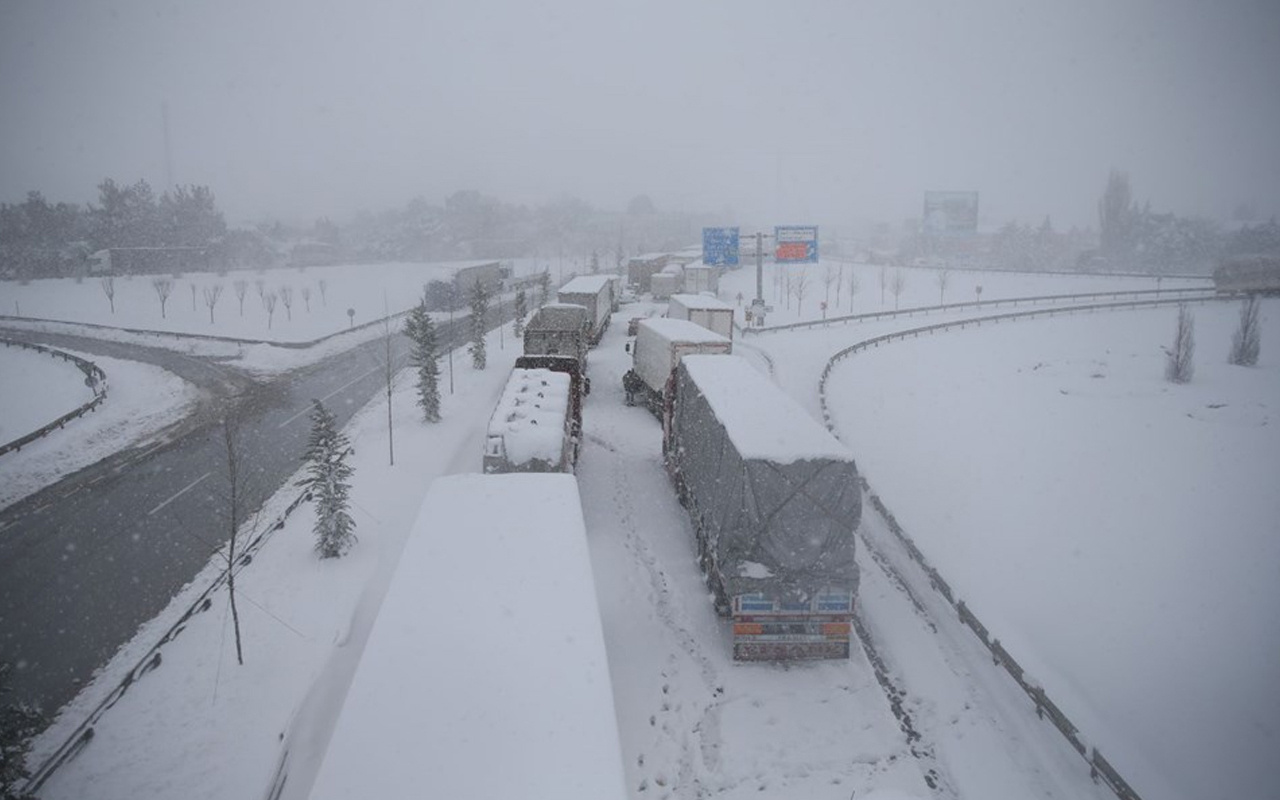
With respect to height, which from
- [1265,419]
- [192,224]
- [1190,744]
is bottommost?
[1190,744]

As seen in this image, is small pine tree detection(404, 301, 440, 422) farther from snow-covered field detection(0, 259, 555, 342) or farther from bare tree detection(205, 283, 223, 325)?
bare tree detection(205, 283, 223, 325)

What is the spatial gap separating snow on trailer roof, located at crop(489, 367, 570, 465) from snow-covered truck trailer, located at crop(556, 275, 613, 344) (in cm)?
1605

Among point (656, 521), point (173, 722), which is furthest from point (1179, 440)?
point (173, 722)

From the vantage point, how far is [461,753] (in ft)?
17.0

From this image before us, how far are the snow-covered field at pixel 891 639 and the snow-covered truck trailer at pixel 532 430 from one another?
7.61ft

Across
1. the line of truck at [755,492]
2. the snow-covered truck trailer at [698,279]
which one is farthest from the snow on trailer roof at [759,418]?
the snow-covered truck trailer at [698,279]

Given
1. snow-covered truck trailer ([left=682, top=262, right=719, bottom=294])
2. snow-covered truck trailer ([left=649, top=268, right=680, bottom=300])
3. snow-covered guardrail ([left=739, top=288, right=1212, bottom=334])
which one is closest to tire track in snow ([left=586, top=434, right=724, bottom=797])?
snow-covered guardrail ([left=739, top=288, right=1212, bottom=334])

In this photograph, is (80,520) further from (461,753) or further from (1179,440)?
(1179,440)

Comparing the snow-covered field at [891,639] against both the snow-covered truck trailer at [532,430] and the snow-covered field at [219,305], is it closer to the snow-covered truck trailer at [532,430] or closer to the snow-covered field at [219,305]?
the snow-covered truck trailer at [532,430]

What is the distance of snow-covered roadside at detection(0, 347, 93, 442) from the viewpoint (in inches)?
1033

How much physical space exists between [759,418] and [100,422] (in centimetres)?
2719

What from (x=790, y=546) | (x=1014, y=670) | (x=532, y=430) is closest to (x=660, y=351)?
(x=532, y=430)

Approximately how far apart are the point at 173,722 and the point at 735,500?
9647 millimetres

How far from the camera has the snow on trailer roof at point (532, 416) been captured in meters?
15.0
